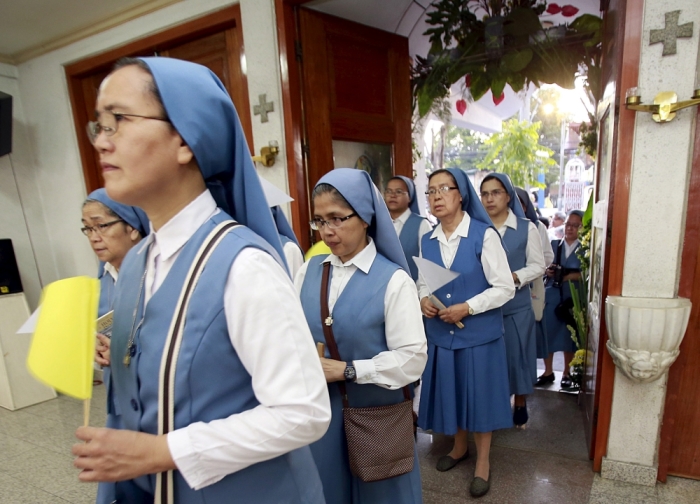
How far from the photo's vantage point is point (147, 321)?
0.74 meters

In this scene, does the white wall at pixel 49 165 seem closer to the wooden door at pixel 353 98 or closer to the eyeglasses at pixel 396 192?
the wooden door at pixel 353 98

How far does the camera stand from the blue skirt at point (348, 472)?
4.64 ft

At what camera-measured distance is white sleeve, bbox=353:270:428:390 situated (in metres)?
1.34

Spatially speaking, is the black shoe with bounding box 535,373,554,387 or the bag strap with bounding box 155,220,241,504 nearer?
the bag strap with bounding box 155,220,241,504

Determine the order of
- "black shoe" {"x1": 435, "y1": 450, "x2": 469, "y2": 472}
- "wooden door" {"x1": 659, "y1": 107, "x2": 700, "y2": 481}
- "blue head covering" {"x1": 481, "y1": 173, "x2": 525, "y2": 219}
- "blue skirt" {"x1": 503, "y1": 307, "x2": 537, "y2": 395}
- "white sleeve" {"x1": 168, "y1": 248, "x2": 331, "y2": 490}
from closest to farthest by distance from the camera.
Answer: "white sleeve" {"x1": 168, "y1": 248, "x2": 331, "y2": 490}
"wooden door" {"x1": 659, "y1": 107, "x2": 700, "y2": 481}
"black shoe" {"x1": 435, "y1": 450, "x2": 469, "y2": 472}
"blue skirt" {"x1": 503, "y1": 307, "x2": 537, "y2": 395}
"blue head covering" {"x1": 481, "y1": 173, "x2": 525, "y2": 219}

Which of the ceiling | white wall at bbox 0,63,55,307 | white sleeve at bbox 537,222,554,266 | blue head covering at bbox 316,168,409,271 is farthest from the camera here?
white wall at bbox 0,63,55,307

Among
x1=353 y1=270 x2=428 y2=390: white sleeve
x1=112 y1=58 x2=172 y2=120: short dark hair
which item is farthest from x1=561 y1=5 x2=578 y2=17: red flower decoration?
x1=112 y1=58 x2=172 y2=120: short dark hair

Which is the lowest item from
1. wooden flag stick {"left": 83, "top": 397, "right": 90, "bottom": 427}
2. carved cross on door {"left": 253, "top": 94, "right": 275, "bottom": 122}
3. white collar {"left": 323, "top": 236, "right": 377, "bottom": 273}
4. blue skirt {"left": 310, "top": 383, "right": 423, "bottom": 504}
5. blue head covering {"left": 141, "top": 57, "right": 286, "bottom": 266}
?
blue skirt {"left": 310, "top": 383, "right": 423, "bottom": 504}

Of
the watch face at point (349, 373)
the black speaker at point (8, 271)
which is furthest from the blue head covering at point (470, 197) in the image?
the black speaker at point (8, 271)

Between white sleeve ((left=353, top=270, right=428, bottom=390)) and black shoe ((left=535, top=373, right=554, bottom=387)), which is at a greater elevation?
white sleeve ((left=353, top=270, right=428, bottom=390))

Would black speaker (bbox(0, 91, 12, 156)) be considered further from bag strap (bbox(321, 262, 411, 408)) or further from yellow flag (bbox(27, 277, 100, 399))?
yellow flag (bbox(27, 277, 100, 399))

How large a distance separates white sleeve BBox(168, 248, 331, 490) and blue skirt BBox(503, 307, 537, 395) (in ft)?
7.26

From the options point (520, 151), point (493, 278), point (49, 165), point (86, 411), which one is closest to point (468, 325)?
point (493, 278)

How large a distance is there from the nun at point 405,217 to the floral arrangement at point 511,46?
105cm
